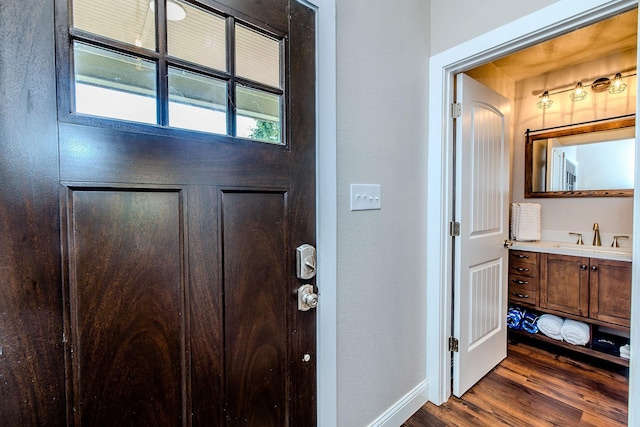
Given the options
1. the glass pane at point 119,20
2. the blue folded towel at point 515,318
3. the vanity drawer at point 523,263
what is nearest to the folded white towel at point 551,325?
the blue folded towel at point 515,318

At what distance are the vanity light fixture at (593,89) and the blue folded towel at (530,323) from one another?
1888 millimetres

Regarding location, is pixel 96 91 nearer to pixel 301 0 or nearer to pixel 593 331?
pixel 301 0

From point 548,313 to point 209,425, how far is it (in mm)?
2658

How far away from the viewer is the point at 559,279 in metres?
2.20

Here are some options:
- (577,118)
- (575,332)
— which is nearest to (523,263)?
(575,332)

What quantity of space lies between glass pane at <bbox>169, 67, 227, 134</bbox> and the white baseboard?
1.50 m

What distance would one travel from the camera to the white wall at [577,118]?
7.35 feet

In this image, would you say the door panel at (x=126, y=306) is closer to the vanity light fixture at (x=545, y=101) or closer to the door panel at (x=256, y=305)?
the door panel at (x=256, y=305)

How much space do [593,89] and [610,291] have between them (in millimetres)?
1657

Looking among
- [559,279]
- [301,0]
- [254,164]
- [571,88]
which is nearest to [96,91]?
[254,164]

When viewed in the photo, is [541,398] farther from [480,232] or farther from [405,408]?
[480,232]

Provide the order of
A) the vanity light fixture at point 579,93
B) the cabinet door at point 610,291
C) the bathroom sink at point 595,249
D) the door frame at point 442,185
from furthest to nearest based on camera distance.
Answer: the vanity light fixture at point 579,93, the bathroom sink at point 595,249, the cabinet door at point 610,291, the door frame at point 442,185

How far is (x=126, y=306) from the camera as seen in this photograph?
692 mm

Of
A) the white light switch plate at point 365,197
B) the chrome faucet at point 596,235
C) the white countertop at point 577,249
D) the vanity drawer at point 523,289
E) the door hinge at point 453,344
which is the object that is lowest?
the door hinge at point 453,344
